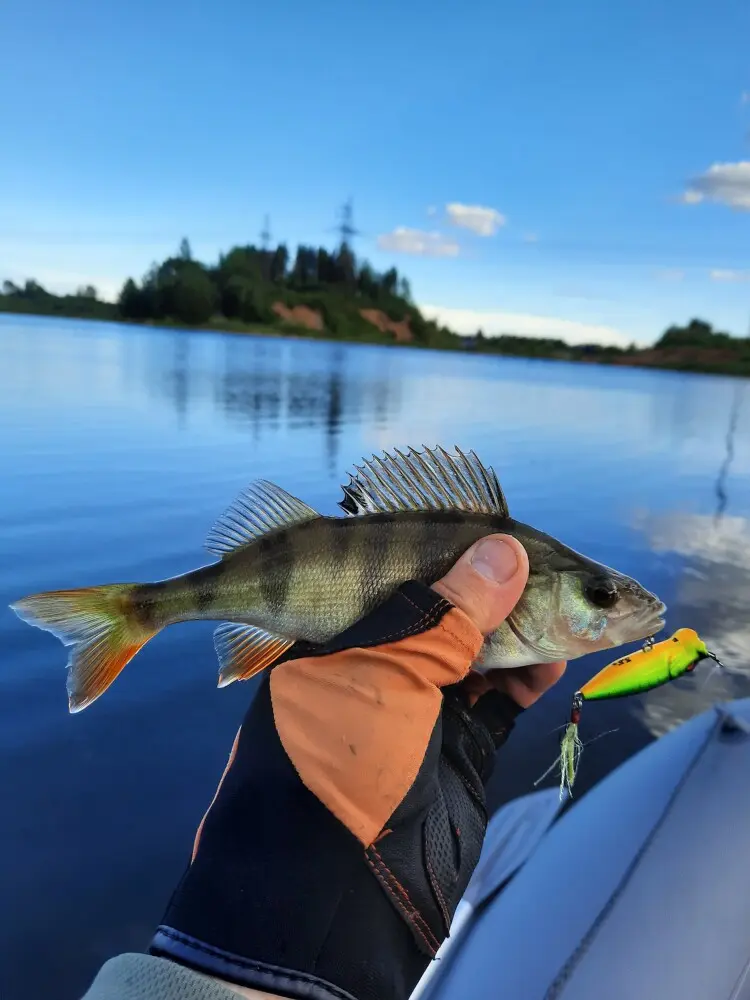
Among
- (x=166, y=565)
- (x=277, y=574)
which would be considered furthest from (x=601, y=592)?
(x=166, y=565)

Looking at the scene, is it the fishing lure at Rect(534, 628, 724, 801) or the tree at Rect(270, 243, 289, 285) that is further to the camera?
the tree at Rect(270, 243, 289, 285)

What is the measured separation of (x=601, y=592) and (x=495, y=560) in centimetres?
46

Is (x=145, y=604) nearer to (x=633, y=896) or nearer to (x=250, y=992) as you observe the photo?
(x=250, y=992)

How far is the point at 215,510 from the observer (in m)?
Answer: 8.86

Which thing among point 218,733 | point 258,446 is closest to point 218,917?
point 218,733

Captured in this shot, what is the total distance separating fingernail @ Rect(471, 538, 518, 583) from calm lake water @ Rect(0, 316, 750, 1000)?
8.10 ft

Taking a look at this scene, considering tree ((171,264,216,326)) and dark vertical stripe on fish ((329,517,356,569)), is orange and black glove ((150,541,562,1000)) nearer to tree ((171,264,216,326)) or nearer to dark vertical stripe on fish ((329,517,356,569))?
dark vertical stripe on fish ((329,517,356,569))

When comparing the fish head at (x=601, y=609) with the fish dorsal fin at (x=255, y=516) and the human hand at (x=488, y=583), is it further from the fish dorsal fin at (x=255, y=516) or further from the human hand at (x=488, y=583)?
the fish dorsal fin at (x=255, y=516)

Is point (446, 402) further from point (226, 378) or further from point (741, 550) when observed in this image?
point (741, 550)

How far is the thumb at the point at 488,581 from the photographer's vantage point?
2170mm

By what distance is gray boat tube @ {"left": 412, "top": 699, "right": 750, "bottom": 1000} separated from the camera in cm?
200

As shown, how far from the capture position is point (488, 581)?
7.22 ft

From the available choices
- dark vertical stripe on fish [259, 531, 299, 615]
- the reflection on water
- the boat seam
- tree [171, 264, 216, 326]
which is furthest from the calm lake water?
tree [171, 264, 216, 326]

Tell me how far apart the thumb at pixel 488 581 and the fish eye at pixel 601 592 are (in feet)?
0.88
